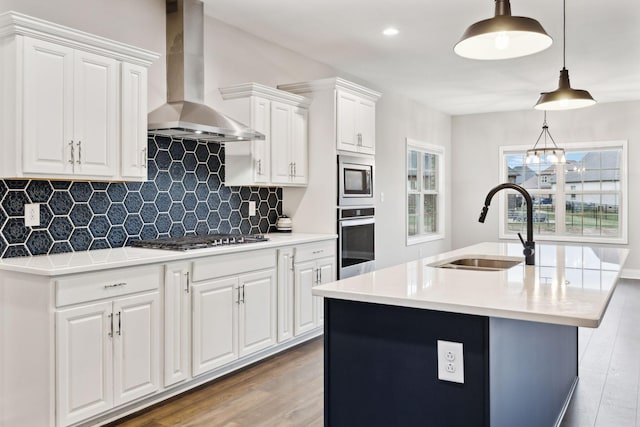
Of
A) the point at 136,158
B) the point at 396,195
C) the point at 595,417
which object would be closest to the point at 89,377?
the point at 136,158

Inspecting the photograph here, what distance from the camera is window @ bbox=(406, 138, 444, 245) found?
780 cm

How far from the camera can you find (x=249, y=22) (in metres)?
4.30

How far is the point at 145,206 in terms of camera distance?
11.9ft

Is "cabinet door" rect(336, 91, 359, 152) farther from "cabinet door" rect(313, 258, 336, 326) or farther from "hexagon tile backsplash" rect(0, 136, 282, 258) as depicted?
"cabinet door" rect(313, 258, 336, 326)

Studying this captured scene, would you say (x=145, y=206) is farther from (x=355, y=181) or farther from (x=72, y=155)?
(x=355, y=181)

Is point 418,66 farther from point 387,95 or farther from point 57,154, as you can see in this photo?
point 57,154

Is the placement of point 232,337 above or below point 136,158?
below

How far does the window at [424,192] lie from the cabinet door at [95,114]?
5.04 m

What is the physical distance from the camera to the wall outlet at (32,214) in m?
2.92

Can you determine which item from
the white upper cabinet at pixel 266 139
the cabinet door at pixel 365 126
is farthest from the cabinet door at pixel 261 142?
the cabinet door at pixel 365 126

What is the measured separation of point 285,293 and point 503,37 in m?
2.56

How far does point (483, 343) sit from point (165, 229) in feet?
8.79

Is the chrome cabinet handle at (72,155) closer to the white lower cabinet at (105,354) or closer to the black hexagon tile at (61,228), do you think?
the black hexagon tile at (61,228)

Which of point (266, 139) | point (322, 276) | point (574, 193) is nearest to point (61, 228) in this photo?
point (266, 139)
